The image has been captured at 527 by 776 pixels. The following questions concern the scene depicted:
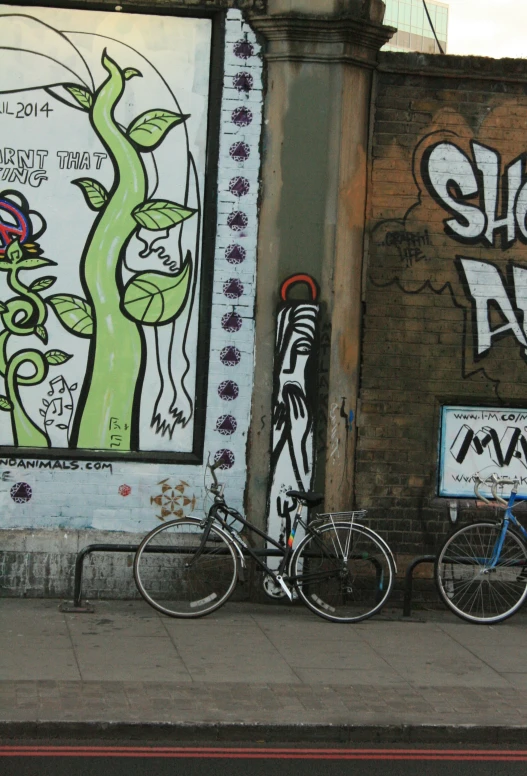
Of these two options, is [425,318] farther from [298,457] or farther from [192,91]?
[192,91]

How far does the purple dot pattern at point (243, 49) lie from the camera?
359 inches

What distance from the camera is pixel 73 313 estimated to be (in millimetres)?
9148

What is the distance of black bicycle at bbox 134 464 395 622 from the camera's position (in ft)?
28.2

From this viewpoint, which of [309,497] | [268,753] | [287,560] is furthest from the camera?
[287,560]

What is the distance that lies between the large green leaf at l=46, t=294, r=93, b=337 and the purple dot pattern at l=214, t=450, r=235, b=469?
4.63 feet

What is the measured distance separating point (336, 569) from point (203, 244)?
278 cm

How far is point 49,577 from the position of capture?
9.03 m

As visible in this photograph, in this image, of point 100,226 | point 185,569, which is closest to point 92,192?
point 100,226

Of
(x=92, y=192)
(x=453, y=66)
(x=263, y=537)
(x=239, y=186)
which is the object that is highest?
(x=453, y=66)

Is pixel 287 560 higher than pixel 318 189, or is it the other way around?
pixel 318 189

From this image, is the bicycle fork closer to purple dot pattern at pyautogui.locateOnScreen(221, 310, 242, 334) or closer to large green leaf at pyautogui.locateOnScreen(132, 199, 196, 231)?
purple dot pattern at pyautogui.locateOnScreen(221, 310, 242, 334)

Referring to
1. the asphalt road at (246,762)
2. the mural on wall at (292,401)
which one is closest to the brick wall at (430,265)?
the mural on wall at (292,401)

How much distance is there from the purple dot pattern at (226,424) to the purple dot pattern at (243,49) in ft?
9.43

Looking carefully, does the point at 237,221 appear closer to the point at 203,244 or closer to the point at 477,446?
the point at 203,244
